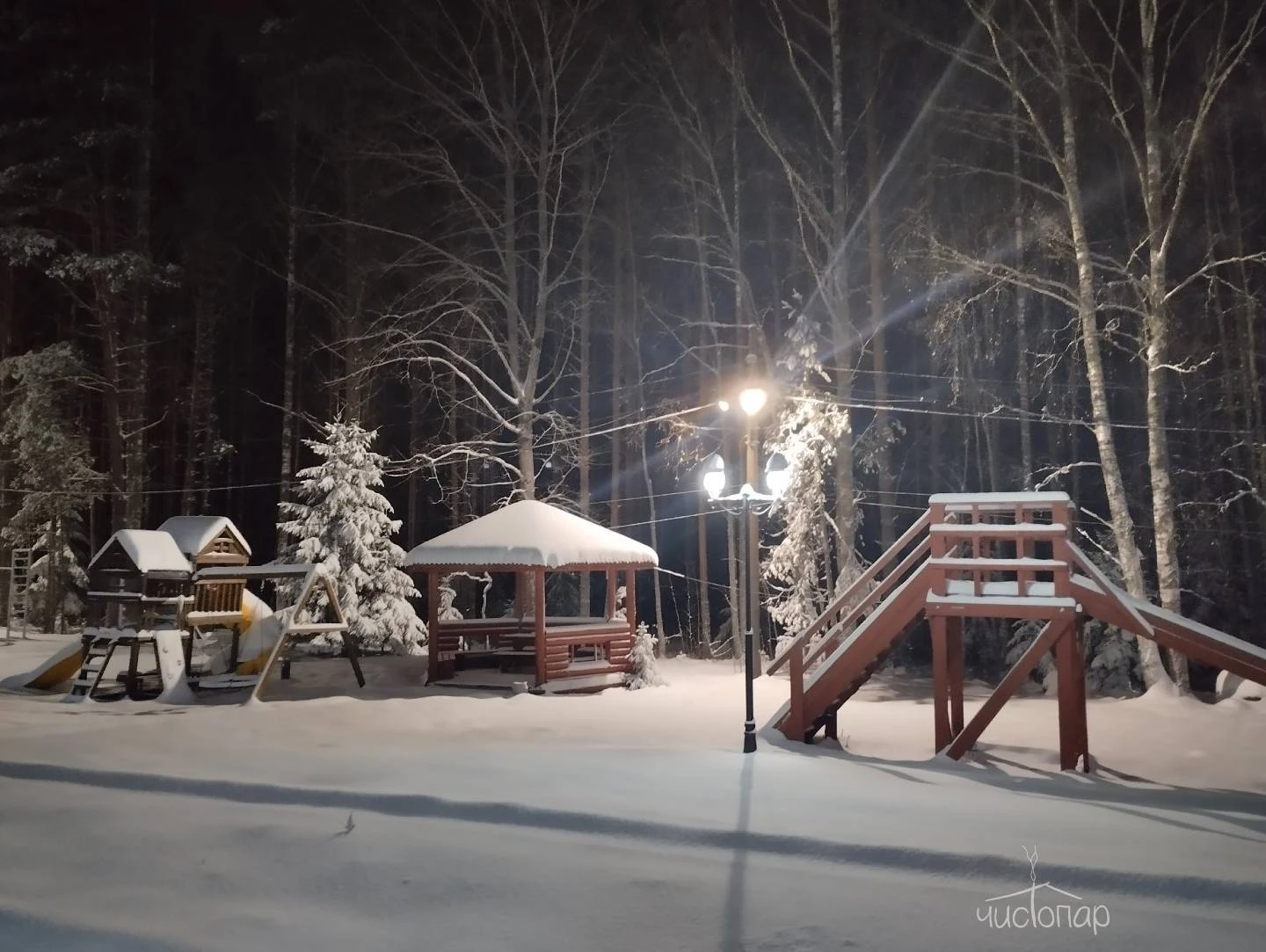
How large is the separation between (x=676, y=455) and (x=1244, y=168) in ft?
50.6

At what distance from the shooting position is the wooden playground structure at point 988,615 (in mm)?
9570

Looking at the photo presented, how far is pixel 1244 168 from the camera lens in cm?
2141

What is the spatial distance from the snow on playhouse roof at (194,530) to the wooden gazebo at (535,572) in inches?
129

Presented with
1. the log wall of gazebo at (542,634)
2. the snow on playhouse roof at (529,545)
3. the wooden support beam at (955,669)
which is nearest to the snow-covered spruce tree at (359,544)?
the log wall of gazebo at (542,634)

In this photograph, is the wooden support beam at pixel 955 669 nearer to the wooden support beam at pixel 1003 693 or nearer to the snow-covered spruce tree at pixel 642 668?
the wooden support beam at pixel 1003 693

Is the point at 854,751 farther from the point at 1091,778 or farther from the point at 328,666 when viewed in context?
the point at 328,666

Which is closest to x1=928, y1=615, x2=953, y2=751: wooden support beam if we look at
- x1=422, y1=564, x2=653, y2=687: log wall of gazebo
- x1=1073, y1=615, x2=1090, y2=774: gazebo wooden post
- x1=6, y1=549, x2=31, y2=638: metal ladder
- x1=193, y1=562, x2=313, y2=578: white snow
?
x1=1073, y1=615, x2=1090, y2=774: gazebo wooden post

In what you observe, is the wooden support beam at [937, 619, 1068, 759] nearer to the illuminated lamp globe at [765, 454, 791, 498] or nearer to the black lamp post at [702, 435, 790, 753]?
the black lamp post at [702, 435, 790, 753]

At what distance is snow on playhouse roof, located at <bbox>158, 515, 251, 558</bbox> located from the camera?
15.3 meters

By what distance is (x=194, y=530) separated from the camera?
50.7 ft

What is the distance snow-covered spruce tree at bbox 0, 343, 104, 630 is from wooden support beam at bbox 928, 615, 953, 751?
2338cm

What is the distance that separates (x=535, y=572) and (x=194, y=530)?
19.5 feet

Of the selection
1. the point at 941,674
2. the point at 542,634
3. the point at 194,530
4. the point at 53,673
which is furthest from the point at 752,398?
the point at 53,673

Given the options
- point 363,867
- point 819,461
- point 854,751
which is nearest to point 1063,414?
point 819,461
